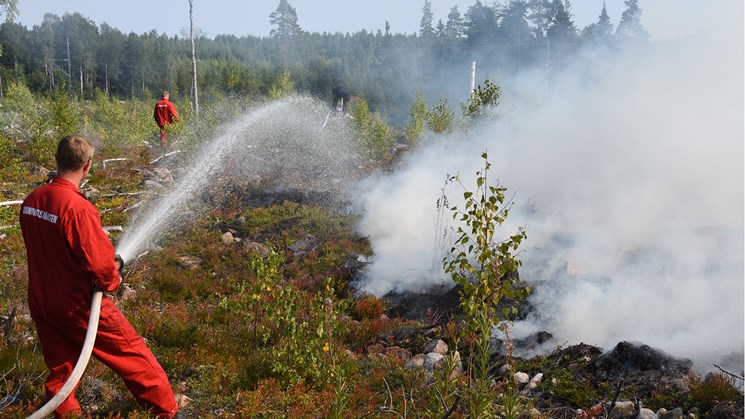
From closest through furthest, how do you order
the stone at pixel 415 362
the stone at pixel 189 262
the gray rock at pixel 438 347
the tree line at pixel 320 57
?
the stone at pixel 415 362 < the gray rock at pixel 438 347 < the stone at pixel 189 262 < the tree line at pixel 320 57

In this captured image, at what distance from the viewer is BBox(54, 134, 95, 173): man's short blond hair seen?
3271mm

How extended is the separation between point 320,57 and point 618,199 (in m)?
72.4

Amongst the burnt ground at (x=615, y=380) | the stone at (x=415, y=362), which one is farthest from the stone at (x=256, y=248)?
the stone at (x=415, y=362)

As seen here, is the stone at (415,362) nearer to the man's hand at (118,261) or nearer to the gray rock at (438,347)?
the gray rock at (438,347)

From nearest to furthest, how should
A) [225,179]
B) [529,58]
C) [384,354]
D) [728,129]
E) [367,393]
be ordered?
[367,393]
[384,354]
[728,129]
[225,179]
[529,58]

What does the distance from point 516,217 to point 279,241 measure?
5876 mm

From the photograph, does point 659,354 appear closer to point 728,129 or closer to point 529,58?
point 728,129

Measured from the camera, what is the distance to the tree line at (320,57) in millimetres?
57406

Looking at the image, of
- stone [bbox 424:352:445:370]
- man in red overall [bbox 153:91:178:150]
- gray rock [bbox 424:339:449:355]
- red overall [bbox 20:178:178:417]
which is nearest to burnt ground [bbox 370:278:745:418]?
gray rock [bbox 424:339:449:355]

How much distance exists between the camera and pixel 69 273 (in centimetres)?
330

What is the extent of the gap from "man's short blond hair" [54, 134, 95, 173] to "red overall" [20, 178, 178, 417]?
0.12m

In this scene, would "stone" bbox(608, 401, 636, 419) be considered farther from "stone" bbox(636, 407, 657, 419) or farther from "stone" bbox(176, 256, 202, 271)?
"stone" bbox(176, 256, 202, 271)

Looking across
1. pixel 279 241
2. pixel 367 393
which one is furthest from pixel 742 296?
pixel 279 241

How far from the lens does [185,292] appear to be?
8047mm
